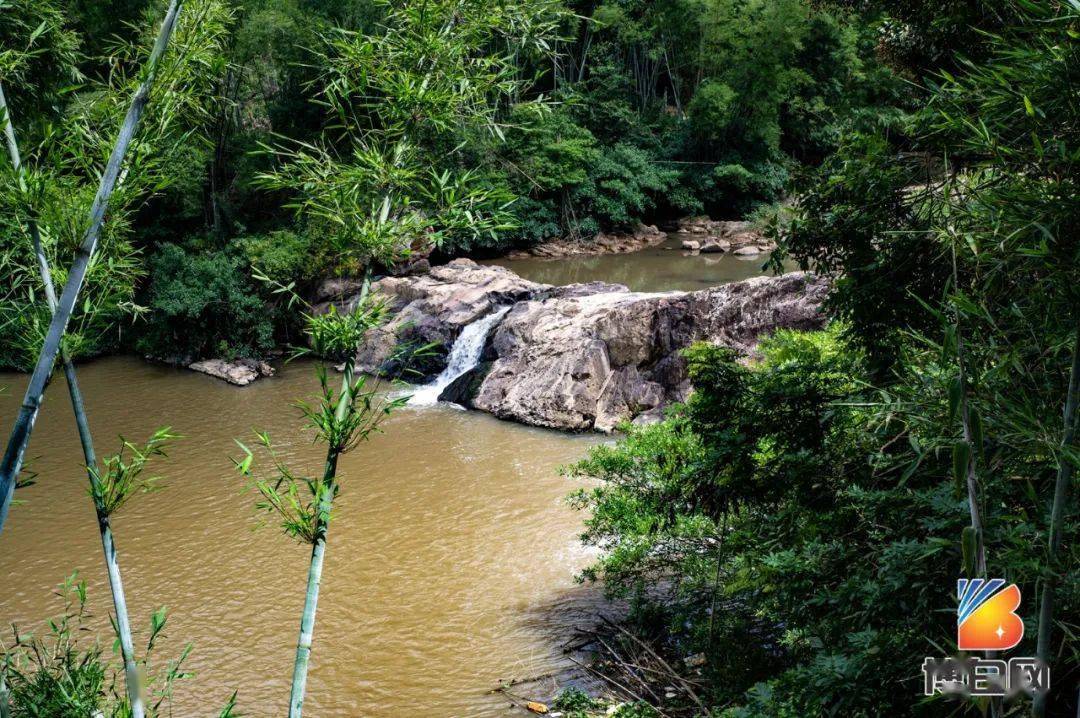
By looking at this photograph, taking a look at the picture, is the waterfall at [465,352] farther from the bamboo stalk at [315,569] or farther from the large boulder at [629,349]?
the bamboo stalk at [315,569]

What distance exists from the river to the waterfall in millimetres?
1243

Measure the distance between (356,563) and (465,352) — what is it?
683cm

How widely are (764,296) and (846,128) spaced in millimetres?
7205

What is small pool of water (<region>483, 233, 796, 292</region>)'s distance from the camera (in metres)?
21.2

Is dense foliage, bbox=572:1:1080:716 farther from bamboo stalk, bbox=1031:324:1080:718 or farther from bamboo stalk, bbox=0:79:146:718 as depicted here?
bamboo stalk, bbox=0:79:146:718

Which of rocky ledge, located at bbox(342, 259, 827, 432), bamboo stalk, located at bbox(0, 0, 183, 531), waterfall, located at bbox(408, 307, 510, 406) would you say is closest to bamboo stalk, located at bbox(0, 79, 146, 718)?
bamboo stalk, located at bbox(0, 0, 183, 531)

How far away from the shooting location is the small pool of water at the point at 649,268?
69.7 feet

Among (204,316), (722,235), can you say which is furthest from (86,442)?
(722,235)

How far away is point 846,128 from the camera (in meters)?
5.18

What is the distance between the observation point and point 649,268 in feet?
76.8

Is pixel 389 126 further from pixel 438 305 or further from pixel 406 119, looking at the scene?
pixel 438 305

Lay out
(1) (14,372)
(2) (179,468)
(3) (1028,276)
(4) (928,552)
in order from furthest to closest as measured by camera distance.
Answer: (1) (14,372) < (2) (179,468) < (3) (1028,276) < (4) (928,552)

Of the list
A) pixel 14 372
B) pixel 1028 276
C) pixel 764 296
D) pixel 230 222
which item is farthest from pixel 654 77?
pixel 1028 276

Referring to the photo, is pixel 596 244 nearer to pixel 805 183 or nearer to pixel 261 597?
pixel 261 597
